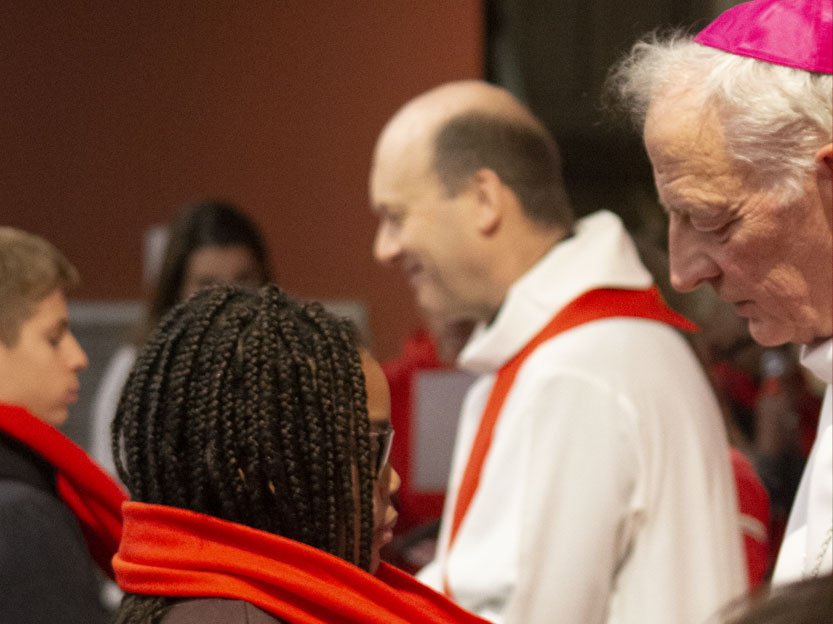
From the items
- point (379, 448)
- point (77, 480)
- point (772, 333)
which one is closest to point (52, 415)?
point (77, 480)

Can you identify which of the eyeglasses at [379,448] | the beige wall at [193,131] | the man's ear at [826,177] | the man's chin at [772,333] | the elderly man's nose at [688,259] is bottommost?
the beige wall at [193,131]

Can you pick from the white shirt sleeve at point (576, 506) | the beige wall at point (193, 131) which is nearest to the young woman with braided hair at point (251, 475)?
the white shirt sleeve at point (576, 506)

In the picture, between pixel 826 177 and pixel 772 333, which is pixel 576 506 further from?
pixel 826 177

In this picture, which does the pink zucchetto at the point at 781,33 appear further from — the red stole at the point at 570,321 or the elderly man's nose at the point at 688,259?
the red stole at the point at 570,321

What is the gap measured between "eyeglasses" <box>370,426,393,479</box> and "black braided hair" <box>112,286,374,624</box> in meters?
0.01

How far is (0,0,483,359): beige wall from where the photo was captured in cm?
486

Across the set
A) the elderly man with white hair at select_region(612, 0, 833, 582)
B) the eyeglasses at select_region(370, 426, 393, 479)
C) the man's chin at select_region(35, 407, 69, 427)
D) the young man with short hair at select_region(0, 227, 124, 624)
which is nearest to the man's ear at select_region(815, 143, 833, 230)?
the elderly man with white hair at select_region(612, 0, 833, 582)

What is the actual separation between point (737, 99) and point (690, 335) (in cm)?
109

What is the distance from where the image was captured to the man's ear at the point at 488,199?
246cm

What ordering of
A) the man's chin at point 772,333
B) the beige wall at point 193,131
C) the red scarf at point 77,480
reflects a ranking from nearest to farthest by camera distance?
the man's chin at point 772,333 → the red scarf at point 77,480 → the beige wall at point 193,131

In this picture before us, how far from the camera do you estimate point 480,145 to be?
2.50m

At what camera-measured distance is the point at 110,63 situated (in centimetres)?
496

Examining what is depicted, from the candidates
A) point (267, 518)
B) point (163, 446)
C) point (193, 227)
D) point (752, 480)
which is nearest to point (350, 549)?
point (267, 518)

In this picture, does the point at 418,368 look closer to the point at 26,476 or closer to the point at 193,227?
the point at 193,227
